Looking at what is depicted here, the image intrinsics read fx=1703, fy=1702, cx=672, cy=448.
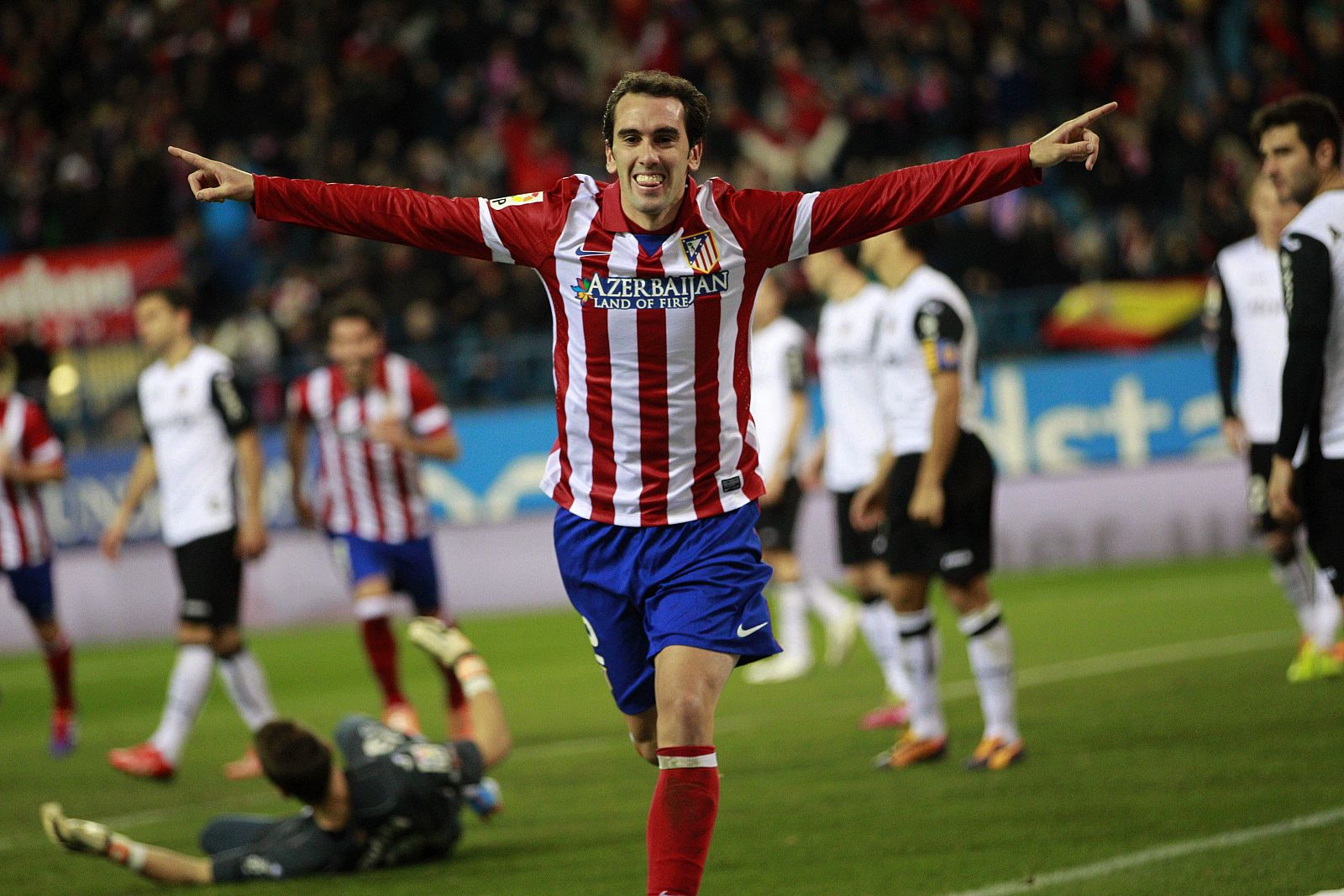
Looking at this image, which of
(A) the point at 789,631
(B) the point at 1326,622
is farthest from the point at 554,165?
(B) the point at 1326,622

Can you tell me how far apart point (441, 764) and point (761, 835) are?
3.83 feet

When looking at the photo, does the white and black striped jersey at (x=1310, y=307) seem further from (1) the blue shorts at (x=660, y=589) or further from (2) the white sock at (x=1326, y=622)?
(2) the white sock at (x=1326, y=622)

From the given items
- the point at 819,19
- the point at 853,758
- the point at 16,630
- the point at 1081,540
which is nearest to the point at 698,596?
the point at 853,758

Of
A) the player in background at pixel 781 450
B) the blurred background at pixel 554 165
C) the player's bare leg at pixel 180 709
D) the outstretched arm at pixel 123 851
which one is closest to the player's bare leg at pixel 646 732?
the outstretched arm at pixel 123 851

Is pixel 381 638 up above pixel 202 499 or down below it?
below

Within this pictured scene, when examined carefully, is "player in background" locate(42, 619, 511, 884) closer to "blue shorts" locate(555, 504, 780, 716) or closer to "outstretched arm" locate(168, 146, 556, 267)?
"blue shorts" locate(555, 504, 780, 716)

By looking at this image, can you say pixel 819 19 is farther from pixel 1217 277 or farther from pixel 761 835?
pixel 761 835

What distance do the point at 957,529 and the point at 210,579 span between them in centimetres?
385

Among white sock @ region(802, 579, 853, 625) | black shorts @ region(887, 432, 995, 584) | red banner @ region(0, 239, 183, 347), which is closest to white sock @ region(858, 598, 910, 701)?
black shorts @ region(887, 432, 995, 584)

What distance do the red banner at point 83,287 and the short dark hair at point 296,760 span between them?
14963 mm

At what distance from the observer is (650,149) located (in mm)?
4398

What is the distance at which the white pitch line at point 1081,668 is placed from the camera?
8.69 metres

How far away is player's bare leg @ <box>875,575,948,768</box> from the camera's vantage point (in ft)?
24.1

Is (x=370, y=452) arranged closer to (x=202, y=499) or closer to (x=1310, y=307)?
(x=202, y=499)
